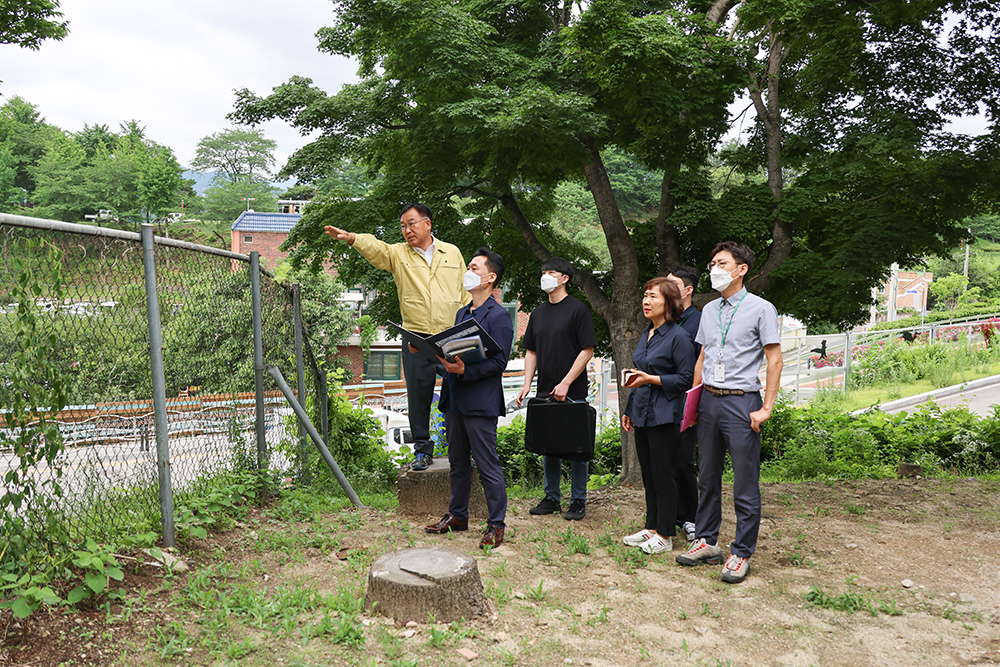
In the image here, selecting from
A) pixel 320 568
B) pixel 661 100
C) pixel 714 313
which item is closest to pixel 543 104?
pixel 661 100

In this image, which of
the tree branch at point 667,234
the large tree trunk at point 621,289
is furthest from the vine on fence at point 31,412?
the tree branch at point 667,234

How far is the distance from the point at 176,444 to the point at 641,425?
2840 millimetres

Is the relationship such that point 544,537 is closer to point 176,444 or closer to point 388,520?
point 388,520

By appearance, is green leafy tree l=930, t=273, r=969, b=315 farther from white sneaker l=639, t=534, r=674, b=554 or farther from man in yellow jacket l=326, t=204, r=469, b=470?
man in yellow jacket l=326, t=204, r=469, b=470

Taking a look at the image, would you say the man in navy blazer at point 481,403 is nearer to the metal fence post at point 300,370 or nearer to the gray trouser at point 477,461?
the gray trouser at point 477,461

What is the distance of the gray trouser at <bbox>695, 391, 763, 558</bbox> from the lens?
3979 millimetres

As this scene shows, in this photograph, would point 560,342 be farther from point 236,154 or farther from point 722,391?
point 236,154

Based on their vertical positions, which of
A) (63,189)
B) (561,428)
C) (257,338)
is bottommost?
(561,428)

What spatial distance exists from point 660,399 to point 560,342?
0.87 metres

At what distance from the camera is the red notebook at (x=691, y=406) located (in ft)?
13.8

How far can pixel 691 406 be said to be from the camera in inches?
166

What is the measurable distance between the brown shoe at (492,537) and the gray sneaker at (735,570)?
1361mm

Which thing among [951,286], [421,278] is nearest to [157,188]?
[951,286]

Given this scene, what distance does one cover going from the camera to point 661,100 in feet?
26.7
